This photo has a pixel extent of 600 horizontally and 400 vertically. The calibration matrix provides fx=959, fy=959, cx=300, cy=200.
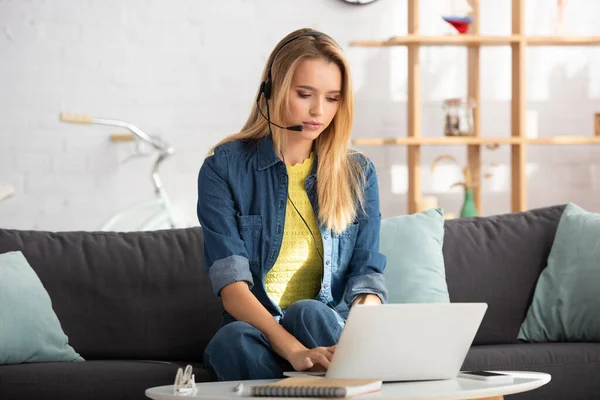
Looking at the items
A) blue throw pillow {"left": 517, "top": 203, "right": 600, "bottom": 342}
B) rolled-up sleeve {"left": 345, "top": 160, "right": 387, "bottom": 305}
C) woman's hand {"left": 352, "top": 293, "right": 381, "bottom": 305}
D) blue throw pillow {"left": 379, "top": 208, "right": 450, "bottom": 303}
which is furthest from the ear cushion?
blue throw pillow {"left": 517, "top": 203, "right": 600, "bottom": 342}

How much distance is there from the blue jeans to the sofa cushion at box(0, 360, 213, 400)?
36cm

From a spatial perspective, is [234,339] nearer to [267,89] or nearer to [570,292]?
[267,89]

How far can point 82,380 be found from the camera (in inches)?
88.7

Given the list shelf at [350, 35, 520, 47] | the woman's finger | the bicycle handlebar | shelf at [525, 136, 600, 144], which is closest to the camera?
the woman's finger

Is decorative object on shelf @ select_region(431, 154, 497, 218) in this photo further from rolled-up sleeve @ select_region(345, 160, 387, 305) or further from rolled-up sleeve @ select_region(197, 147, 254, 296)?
rolled-up sleeve @ select_region(197, 147, 254, 296)

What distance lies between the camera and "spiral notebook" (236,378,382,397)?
138 centimetres

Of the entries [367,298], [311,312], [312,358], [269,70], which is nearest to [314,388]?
[312,358]

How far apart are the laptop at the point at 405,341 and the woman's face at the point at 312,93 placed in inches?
26.6

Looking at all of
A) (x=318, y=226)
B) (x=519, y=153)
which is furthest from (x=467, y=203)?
(x=318, y=226)

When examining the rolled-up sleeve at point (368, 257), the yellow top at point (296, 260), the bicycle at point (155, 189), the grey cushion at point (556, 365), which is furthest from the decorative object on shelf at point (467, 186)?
the yellow top at point (296, 260)

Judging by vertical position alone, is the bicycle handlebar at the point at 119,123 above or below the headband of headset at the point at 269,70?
below

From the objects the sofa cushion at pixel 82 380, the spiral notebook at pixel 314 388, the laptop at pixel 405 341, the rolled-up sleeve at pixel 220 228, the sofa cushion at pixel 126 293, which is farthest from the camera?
the sofa cushion at pixel 126 293

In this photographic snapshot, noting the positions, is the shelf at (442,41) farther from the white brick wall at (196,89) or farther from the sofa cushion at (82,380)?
the sofa cushion at (82,380)

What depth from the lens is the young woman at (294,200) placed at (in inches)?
81.8
